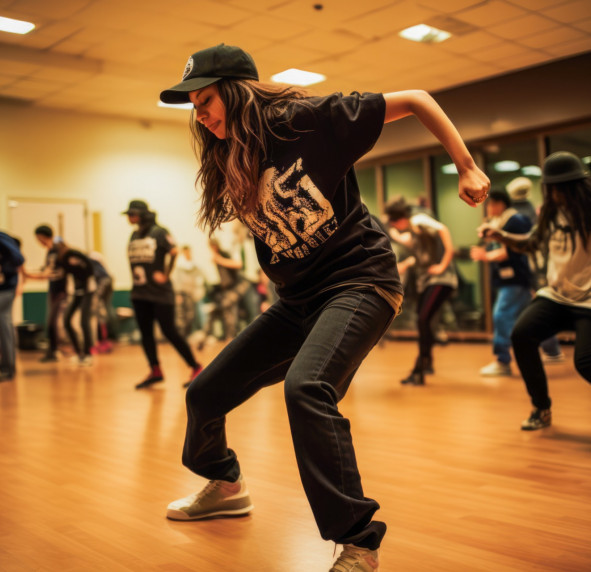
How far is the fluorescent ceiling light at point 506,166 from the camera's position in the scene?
1038cm

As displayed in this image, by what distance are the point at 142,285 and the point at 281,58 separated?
13.4 ft

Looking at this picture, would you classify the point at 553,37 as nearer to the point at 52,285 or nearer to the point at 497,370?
the point at 497,370

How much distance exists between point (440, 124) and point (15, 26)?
7208 mm

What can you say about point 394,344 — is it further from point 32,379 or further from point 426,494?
point 426,494

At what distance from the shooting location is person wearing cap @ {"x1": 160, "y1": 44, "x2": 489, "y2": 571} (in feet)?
5.70

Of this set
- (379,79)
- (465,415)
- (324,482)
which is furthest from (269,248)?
(379,79)

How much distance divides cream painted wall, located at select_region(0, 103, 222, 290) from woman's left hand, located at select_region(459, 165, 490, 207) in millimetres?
10673

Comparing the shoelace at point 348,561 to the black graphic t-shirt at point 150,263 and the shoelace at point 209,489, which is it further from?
the black graphic t-shirt at point 150,263

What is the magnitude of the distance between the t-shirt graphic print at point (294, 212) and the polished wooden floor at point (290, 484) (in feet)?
3.00

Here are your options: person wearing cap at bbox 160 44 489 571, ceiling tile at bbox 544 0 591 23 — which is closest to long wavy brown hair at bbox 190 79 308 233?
person wearing cap at bbox 160 44 489 571

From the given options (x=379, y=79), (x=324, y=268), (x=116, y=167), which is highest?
(x=379, y=79)

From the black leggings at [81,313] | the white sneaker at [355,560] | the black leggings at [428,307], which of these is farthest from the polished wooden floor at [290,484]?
the black leggings at [81,313]

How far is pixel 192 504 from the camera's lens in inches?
100

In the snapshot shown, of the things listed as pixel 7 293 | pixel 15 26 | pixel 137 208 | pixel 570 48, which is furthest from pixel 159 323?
pixel 570 48
